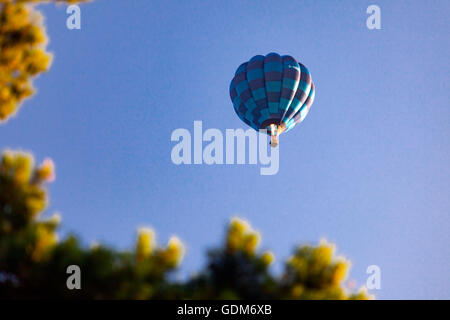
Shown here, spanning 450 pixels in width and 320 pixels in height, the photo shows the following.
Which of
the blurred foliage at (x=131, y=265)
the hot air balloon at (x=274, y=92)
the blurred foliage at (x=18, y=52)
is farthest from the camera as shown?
the hot air balloon at (x=274, y=92)

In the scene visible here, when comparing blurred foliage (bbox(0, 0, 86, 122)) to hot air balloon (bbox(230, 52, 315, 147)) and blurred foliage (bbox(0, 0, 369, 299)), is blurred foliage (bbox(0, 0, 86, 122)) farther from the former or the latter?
hot air balloon (bbox(230, 52, 315, 147))

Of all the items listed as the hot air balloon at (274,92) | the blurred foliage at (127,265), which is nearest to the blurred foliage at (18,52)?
the blurred foliage at (127,265)

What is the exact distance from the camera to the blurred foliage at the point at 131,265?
3.97 m

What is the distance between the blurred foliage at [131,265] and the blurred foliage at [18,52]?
51.2 inches

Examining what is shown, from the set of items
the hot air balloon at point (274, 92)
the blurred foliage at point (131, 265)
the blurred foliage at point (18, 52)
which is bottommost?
the blurred foliage at point (131, 265)

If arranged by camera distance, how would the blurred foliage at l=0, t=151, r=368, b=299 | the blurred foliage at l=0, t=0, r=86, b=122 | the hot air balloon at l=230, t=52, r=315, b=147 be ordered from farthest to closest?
the hot air balloon at l=230, t=52, r=315, b=147 < the blurred foliage at l=0, t=0, r=86, b=122 < the blurred foliage at l=0, t=151, r=368, b=299

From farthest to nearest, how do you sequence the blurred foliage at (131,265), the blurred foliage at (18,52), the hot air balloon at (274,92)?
the hot air balloon at (274,92), the blurred foliage at (18,52), the blurred foliage at (131,265)

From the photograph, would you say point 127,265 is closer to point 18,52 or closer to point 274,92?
point 18,52

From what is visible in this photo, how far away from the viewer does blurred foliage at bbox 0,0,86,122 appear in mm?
5266

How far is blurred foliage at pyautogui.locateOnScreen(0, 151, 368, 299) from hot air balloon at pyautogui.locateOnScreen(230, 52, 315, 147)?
15727 mm

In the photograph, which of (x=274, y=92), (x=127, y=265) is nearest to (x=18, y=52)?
(x=127, y=265)

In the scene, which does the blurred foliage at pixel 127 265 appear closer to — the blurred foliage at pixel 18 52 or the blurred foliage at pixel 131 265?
the blurred foliage at pixel 131 265

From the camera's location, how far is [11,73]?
17.9ft

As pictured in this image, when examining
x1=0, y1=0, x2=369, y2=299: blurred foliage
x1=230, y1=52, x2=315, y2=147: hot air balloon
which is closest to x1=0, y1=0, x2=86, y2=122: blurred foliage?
x1=0, y1=0, x2=369, y2=299: blurred foliage
